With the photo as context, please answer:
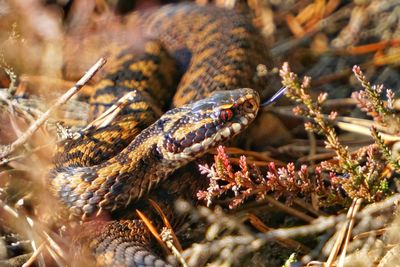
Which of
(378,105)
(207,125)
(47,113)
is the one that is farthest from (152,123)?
(378,105)

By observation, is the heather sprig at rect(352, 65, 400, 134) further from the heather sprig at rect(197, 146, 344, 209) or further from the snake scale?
the snake scale

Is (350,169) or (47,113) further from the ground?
(47,113)

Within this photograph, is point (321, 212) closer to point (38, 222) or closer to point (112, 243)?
point (112, 243)

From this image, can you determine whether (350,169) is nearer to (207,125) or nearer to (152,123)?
(207,125)

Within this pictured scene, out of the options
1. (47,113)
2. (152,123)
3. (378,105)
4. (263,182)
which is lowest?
(263,182)

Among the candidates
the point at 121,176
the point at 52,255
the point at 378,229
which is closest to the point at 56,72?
the point at 121,176

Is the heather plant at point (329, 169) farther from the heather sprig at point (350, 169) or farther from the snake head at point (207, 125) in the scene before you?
the snake head at point (207, 125)

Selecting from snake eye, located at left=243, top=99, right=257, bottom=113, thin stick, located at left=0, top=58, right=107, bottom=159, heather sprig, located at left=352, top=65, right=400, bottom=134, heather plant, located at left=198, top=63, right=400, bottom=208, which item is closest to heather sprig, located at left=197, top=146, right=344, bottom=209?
heather plant, located at left=198, top=63, right=400, bottom=208

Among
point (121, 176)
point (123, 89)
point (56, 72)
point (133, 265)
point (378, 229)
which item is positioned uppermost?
point (56, 72)
